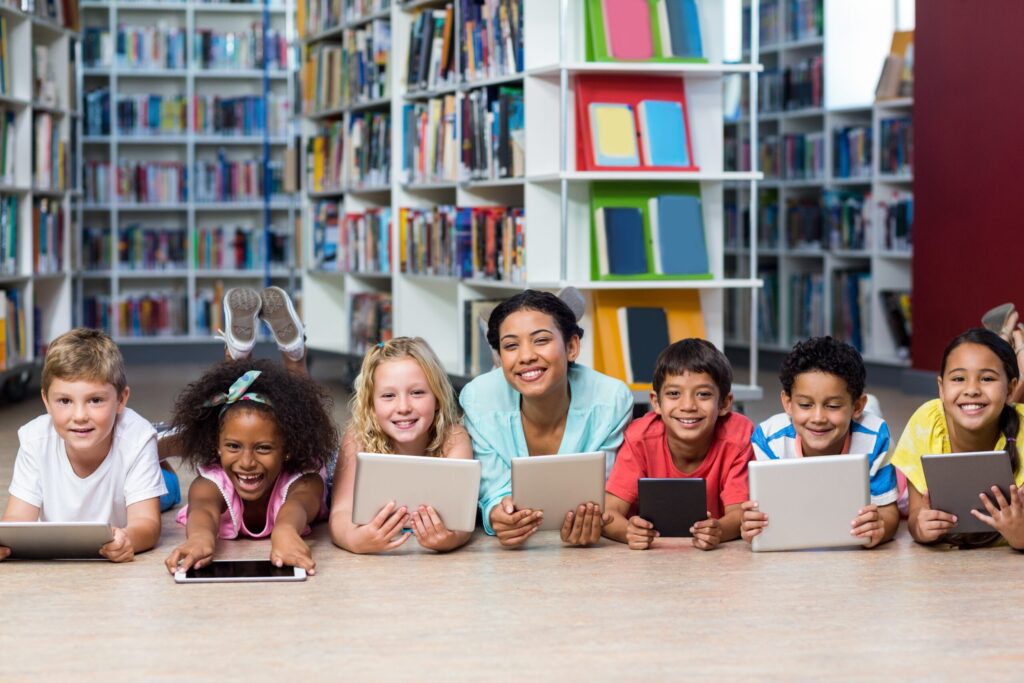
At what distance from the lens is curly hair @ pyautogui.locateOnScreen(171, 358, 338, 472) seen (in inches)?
104

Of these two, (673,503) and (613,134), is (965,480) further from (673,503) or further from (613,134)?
(613,134)

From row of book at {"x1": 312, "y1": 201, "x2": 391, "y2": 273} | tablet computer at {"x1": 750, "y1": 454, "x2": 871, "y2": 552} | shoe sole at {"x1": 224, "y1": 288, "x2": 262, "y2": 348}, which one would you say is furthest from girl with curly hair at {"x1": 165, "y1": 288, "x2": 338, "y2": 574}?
row of book at {"x1": 312, "y1": 201, "x2": 391, "y2": 273}

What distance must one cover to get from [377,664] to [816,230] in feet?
18.0

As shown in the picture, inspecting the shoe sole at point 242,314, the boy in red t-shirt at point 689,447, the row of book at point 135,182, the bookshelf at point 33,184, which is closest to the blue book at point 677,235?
the shoe sole at point 242,314

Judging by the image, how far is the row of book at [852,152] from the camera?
656 centimetres

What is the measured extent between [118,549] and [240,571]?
0.86ft

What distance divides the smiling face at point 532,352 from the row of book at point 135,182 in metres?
5.97

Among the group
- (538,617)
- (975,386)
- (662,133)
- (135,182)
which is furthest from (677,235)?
(135,182)

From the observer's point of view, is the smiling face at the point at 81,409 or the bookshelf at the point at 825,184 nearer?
the smiling face at the point at 81,409

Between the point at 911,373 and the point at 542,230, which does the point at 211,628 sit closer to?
the point at 542,230

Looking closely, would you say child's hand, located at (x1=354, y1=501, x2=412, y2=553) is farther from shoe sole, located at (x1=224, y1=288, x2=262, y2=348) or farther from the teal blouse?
shoe sole, located at (x1=224, y1=288, x2=262, y2=348)

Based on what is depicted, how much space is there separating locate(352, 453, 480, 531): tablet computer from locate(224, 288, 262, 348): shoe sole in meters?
1.35

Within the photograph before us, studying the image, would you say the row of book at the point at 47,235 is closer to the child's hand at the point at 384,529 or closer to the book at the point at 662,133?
the book at the point at 662,133

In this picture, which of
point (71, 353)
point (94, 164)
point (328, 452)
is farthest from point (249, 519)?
point (94, 164)
